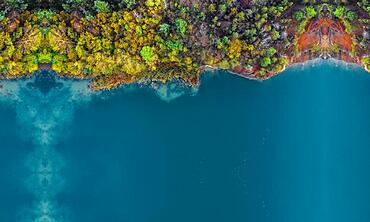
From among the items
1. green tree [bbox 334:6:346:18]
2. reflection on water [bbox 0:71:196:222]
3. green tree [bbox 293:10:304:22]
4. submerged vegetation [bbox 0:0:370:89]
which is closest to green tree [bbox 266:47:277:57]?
submerged vegetation [bbox 0:0:370:89]

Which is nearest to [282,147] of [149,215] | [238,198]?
[238,198]

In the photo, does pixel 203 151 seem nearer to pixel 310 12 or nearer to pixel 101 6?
pixel 310 12

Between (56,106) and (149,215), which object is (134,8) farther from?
(149,215)

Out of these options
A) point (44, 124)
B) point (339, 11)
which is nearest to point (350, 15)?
point (339, 11)

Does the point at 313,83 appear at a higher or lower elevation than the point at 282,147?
higher

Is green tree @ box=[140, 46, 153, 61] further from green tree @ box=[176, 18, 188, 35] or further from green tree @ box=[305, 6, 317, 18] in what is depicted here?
green tree @ box=[305, 6, 317, 18]

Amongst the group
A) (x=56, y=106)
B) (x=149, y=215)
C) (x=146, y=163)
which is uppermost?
(x=56, y=106)

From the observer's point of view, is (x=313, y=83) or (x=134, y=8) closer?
(x=134, y=8)
